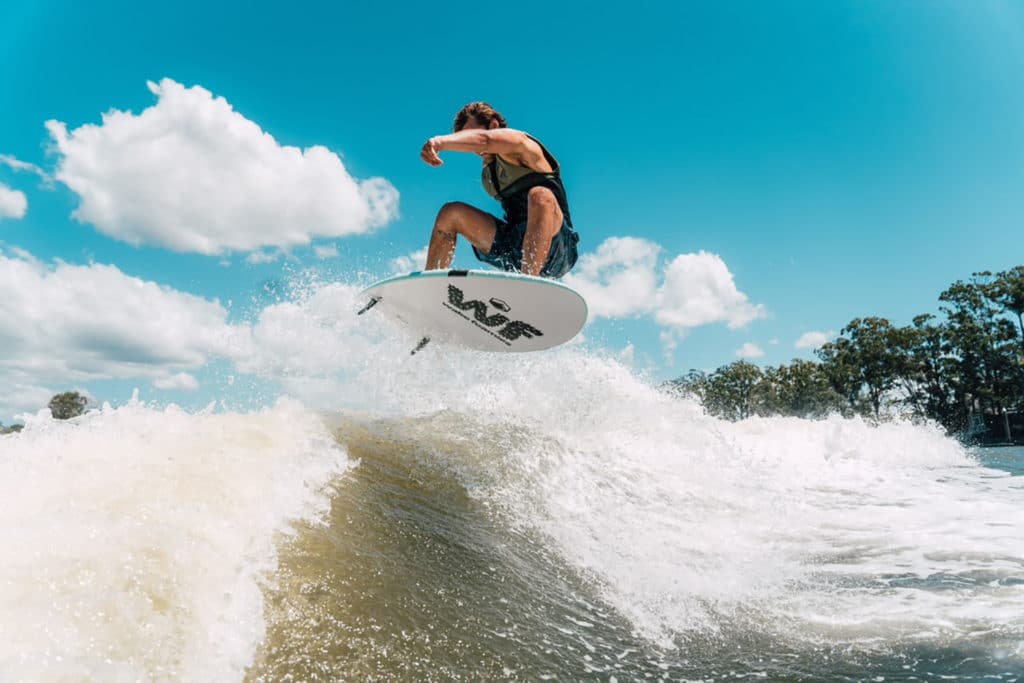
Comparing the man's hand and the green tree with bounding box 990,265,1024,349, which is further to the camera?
the green tree with bounding box 990,265,1024,349

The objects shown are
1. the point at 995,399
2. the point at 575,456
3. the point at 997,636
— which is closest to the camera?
the point at 997,636

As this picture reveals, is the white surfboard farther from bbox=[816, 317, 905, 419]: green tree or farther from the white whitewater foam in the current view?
bbox=[816, 317, 905, 419]: green tree

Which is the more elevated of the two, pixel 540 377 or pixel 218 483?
pixel 540 377

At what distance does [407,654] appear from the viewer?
8.20 feet

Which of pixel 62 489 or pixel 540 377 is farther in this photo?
pixel 540 377

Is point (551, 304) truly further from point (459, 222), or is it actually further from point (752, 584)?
point (752, 584)

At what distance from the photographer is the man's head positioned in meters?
5.72

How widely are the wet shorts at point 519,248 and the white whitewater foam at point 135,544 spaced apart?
3.01m

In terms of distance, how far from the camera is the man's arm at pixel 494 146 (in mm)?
4520

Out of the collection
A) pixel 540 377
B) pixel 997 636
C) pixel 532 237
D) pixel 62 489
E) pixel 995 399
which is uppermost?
pixel 995 399

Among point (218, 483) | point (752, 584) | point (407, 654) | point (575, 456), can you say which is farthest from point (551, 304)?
point (407, 654)

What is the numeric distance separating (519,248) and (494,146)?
111cm

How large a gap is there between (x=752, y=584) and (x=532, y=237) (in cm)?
331

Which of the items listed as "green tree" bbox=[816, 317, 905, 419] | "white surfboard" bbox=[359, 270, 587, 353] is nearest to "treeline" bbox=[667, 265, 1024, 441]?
"green tree" bbox=[816, 317, 905, 419]
